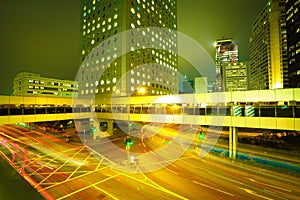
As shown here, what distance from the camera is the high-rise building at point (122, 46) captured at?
72.4 m

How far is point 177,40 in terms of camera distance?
380 feet

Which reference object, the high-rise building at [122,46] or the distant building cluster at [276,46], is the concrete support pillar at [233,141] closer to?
the high-rise building at [122,46]

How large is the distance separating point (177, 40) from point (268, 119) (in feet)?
343

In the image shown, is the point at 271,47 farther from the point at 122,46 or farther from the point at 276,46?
the point at 122,46

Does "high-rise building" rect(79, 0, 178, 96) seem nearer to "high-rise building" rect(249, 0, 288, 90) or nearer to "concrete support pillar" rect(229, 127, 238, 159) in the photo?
"concrete support pillar" rect(229, 127, 238, 159)

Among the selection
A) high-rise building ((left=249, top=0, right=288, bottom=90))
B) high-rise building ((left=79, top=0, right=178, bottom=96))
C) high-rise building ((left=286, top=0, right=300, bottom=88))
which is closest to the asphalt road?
high-rise building ((left=79, top=0, right=178, bottom=96))

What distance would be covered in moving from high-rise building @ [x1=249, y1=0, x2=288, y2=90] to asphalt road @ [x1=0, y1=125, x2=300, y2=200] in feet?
376

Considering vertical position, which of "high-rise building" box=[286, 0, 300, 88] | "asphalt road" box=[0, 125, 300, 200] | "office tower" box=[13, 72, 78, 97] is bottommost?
"asphalt road" box=[0, 125, 300, 200]

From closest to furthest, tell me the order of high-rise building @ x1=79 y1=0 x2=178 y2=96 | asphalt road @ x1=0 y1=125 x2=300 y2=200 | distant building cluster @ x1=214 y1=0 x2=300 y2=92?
asphalt road @ x1=0 y1=125 x2=300 y2=200 < high-rise building @ x1=79 y1=0 x2=178 y2=96 < distant building cluster @ x1=214 y1=0 x2=300 y2=92

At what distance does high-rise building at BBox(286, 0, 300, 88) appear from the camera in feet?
264

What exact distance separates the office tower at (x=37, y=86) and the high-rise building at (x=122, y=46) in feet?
135

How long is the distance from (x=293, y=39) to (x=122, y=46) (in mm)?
80236

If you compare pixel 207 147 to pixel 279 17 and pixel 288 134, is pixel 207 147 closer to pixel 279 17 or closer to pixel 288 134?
pixel 288 134

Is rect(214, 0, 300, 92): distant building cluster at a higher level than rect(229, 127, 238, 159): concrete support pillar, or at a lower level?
higher
